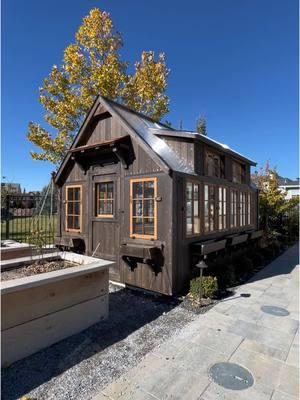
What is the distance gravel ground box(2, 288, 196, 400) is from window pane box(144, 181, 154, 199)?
2.31 metres

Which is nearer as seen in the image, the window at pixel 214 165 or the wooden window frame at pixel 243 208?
the window at pixel 214 165

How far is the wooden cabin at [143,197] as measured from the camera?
513 cm

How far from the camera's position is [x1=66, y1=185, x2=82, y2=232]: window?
23.5 ft

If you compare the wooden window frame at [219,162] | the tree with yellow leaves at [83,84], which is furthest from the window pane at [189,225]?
the tree with yellow leaves at [83,84]

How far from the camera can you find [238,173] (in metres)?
8.39

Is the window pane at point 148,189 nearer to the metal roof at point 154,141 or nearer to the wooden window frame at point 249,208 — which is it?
the metal roof at point 154,141

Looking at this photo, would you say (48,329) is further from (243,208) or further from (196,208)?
(243,208)

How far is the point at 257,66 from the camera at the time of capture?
10.4 meters

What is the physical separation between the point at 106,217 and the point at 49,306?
10.5 ft

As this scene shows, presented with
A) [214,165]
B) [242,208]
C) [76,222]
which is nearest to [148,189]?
[214,165]

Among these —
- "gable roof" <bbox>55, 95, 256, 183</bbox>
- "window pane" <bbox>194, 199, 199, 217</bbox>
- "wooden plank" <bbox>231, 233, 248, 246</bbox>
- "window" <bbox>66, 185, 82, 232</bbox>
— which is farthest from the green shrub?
"window" <bbox>66, 185, 82, 232</bbox>

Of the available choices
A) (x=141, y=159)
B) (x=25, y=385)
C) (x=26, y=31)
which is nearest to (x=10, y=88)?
(x=26, y=31)

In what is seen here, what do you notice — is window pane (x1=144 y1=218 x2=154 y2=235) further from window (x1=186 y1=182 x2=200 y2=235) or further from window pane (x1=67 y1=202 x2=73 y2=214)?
window pane (x1=67 y1=202 x2=73 y2=214)

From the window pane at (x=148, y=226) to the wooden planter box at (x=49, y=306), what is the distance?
163 centimetres
